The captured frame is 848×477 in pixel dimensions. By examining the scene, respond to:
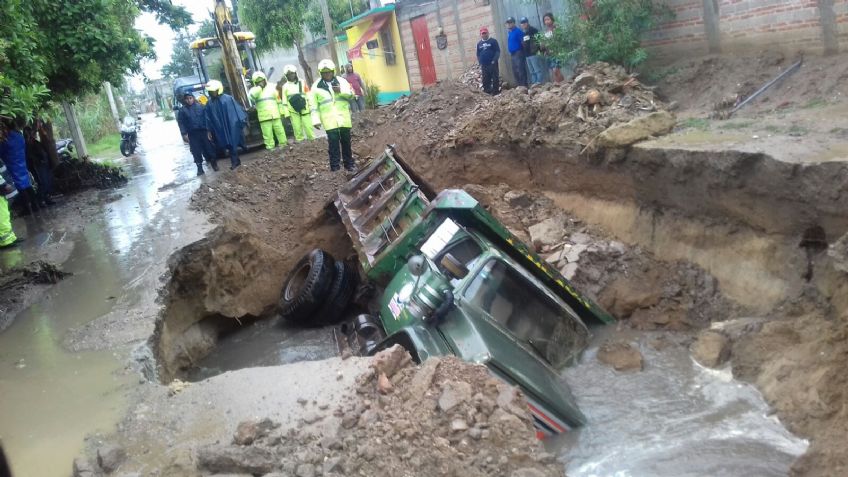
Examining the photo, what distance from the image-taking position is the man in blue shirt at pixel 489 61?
532 inches

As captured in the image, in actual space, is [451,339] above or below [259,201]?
below

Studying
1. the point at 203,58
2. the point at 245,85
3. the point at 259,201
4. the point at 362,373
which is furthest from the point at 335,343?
the point at 203,58

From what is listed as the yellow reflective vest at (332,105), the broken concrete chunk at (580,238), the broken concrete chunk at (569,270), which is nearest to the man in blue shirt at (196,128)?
the yellow reflective vest at (332,105)

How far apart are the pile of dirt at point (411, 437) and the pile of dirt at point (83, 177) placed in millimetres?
A: 12468

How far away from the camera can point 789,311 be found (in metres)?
6.21

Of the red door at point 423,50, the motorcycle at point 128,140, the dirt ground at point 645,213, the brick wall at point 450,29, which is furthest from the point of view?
the motorcycle at point 128,140

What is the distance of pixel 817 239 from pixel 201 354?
274 inches

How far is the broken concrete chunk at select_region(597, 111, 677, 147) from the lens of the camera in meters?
8.20

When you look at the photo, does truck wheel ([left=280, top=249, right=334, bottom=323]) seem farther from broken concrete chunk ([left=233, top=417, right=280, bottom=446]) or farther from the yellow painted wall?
the yellow painted wall

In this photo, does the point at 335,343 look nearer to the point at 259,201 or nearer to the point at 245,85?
the point at 259,201

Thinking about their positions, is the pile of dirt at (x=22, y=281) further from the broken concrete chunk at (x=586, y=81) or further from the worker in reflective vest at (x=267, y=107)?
the broken concrete chunk at (x=586, y=81)

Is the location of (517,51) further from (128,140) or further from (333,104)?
(128,140)

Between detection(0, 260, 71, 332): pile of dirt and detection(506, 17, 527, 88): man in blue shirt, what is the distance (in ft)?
28.9

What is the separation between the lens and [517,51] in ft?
43.3
